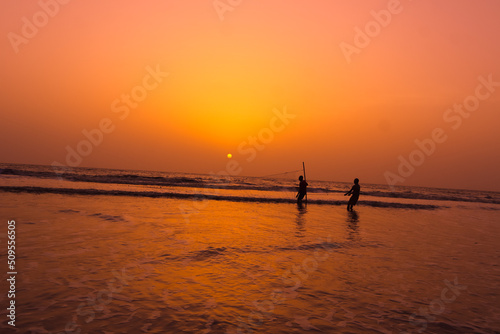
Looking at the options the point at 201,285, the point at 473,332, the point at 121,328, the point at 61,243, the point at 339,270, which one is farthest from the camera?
the point at 61,243

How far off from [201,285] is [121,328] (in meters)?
1.88

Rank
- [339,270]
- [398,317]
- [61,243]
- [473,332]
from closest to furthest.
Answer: [473,332]
[398,317]
[339,270]
[61,243]

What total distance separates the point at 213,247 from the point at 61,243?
402cm

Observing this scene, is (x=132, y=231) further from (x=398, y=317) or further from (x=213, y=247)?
(x=398, y=317)

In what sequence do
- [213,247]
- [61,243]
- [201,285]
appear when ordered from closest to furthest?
[201,285] < [61,243] < [213,247]

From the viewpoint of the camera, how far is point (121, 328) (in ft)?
13.5

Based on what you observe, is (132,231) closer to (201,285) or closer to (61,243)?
(61,243)

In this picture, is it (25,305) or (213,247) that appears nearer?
(25,305)

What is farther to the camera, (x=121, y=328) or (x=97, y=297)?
(x=97, y=297)

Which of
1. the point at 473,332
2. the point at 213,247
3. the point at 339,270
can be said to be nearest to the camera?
the point at 473,332

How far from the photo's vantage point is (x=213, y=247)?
8844 millimetres

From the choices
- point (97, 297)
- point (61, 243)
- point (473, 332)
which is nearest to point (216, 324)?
point (97, 297)

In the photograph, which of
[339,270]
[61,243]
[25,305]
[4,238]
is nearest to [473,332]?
[339,270]

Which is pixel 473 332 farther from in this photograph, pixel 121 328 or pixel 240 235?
pixel 240 235
